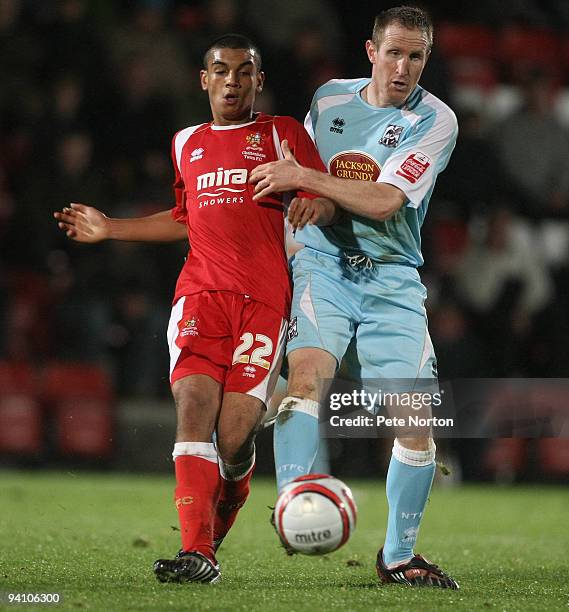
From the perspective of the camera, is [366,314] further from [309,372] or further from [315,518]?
[315,518]

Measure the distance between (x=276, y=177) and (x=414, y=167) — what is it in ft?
2.11

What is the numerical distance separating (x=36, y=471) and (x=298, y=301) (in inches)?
255

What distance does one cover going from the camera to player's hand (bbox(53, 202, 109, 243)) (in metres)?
5.34

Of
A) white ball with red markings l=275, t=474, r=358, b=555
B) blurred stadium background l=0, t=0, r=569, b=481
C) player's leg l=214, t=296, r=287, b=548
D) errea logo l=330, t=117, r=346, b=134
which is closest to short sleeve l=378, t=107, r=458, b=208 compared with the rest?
errea logo l=330, t=117, r=346, b=134

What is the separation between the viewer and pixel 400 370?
196 inches

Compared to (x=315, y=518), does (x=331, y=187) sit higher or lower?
higher

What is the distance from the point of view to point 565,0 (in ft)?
43.4

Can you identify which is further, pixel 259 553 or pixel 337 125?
pixel 259 553

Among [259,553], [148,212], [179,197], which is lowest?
[259,553]

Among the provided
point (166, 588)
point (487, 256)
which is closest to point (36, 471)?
point (487, 256)

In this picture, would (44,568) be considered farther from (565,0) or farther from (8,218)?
(565,0)

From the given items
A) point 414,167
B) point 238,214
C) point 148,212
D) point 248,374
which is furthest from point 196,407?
point 148,212

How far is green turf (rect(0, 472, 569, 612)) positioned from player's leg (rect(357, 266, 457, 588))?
210mm

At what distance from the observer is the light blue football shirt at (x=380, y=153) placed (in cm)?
509
